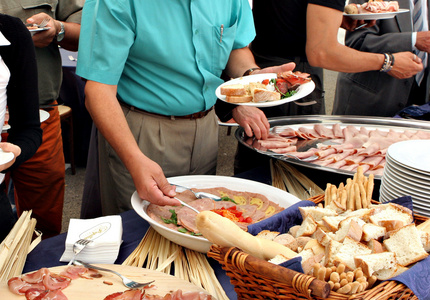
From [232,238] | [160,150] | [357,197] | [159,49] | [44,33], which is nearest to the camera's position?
[232,238]

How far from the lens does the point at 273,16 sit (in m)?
2.50

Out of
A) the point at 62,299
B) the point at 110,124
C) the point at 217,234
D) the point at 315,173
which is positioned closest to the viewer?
the point at 217,234

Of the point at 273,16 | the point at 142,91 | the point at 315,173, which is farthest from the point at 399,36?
the point at 142,91

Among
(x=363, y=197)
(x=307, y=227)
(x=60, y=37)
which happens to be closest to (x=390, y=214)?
(x=363, y=197)

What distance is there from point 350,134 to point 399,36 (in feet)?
2.87

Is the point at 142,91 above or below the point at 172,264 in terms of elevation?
above

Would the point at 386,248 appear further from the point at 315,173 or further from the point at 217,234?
the point at 315,173

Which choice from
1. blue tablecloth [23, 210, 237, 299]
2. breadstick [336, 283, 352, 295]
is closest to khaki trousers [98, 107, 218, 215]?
blue tablecloth [23, 210, 237, 299]

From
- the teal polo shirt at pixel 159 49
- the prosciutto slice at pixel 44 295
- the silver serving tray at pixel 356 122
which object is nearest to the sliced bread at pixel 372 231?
the prosciutto slice at pixel 44 295

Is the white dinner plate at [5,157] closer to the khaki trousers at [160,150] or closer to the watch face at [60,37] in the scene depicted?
the khaki trousers at [160,150]

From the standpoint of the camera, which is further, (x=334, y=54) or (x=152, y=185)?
(x=334, y=54)

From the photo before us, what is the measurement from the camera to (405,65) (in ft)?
8.25

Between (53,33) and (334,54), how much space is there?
152 cm

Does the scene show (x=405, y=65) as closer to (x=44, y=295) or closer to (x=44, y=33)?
(x=44, y=33)
